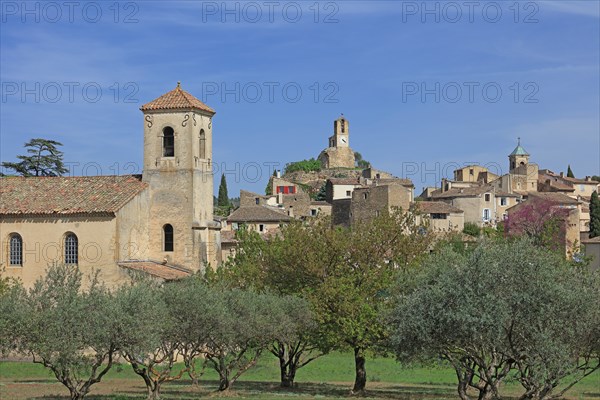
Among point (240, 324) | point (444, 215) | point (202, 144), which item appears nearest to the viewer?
point (240, 324)

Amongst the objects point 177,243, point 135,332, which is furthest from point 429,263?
point 177,243

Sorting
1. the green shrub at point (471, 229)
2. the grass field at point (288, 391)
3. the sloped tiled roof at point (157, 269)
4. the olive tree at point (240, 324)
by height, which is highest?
the green shrub at point (471, 229)

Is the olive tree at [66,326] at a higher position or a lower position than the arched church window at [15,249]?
lower

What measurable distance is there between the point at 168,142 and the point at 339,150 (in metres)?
125

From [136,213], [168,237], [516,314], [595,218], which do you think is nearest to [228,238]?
[168,237]

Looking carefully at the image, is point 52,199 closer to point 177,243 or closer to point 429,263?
point 177,243

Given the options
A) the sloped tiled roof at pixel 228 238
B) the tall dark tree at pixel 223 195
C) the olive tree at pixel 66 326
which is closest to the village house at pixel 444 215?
the sloped tiled roof at pixel 228 238

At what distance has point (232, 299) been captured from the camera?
1427 inches

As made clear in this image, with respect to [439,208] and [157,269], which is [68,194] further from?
[439,208]

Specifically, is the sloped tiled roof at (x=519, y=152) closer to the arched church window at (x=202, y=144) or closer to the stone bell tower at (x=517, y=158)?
the stone bell tower at (x=517, y=158)

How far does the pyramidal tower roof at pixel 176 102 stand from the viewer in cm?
5219

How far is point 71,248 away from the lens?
4953 cm

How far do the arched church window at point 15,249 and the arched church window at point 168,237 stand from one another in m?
7.56

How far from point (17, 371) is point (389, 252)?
19.0m
